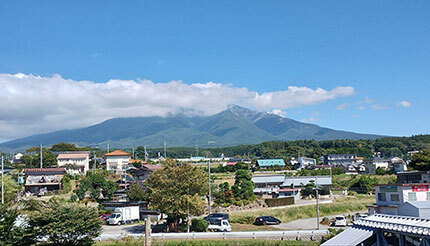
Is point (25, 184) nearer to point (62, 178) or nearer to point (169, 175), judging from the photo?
point (62, 178)

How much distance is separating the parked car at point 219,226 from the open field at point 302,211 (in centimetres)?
358

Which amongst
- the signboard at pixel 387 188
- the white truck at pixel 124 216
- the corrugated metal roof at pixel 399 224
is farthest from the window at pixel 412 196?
the white truck at pixel 124 216

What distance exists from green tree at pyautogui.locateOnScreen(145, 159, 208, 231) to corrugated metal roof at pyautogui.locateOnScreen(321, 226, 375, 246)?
17066mm

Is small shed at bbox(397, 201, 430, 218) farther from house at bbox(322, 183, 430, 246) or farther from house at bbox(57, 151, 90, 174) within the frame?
house at bbox(57, 151, 90, 174)

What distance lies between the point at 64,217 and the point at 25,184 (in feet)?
105

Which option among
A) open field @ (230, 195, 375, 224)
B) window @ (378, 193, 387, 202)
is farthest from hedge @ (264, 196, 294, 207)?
window @ (378, 193, 387, 202)

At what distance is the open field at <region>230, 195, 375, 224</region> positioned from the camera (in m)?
30.9

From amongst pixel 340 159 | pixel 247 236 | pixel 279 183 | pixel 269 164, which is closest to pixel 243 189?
pixel 279 183

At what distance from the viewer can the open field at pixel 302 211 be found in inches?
1216

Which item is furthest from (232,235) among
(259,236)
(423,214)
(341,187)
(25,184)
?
(25,184)

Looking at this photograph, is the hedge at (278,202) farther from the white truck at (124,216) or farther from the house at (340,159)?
the house at (340,159)

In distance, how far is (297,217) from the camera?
34.3 m

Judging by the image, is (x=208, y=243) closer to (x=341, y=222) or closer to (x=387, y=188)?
(x=387, y=188)

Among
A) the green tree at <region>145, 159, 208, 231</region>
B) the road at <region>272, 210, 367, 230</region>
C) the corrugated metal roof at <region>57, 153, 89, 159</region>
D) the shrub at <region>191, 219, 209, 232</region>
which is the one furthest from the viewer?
the corrugated metal roof at <region>57, 153, 89, 159</region>
